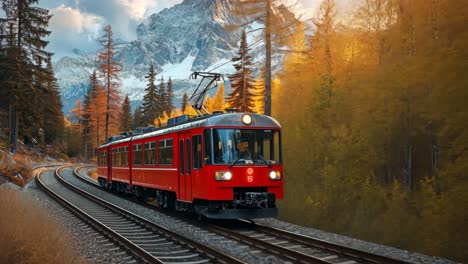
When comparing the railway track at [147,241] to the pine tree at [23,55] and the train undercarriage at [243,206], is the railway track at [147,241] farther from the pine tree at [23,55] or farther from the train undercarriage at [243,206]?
the pine tree at [23,55]

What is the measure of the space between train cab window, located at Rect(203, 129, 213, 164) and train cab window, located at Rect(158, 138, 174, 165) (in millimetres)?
2565

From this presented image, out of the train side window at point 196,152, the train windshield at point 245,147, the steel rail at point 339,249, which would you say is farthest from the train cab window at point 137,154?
the steel rail at point 339,249

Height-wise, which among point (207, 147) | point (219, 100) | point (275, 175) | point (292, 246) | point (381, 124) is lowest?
point (292, 246)

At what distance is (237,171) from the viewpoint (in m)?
12.1

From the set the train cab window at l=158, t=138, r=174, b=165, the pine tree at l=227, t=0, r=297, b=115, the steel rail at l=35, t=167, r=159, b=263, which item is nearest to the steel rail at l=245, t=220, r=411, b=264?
the steel rail at l=35, t=167, r=159, b=263

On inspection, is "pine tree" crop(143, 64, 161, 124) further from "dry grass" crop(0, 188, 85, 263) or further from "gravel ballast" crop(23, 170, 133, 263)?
"dry grass" crop(0, 188, 85, 263)

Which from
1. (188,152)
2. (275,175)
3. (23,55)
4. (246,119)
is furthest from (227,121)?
(23,55)

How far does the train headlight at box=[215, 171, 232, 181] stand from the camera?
1193cm

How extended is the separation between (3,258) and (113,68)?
4655 centimetres

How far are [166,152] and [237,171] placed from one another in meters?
3.90

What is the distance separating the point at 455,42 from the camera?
10.2 m

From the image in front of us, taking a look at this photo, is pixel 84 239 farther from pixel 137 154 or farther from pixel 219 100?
pixel 219 100

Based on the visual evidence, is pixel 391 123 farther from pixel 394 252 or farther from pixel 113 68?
pixel 113 68

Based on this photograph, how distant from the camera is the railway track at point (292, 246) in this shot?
8.28m
